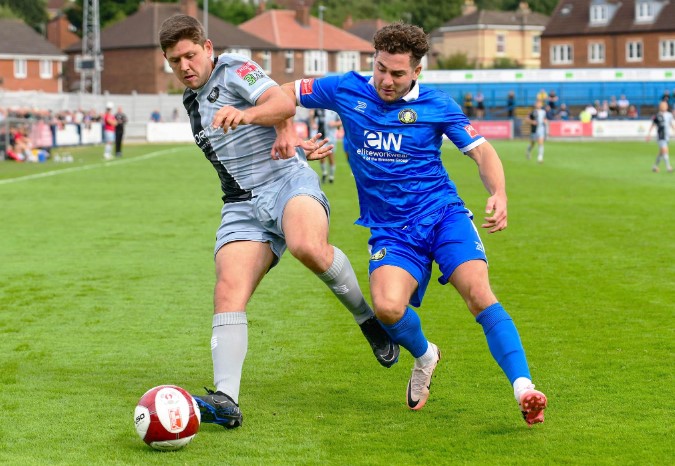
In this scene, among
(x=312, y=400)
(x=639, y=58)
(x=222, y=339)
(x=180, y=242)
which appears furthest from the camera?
(x=639, y=58)

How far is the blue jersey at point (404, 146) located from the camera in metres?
6.48

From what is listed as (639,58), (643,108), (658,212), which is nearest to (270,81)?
(658,212)

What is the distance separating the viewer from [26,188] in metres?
25.5

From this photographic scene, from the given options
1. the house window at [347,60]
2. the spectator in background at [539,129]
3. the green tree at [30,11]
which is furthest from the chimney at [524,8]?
the spectator in background at [539,129]

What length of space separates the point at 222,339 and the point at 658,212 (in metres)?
14.5

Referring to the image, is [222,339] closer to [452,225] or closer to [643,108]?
[452,225]

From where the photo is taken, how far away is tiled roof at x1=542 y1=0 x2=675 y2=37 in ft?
302

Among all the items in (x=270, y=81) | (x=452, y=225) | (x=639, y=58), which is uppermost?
(x=639, y=58)

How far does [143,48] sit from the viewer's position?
3765 inches

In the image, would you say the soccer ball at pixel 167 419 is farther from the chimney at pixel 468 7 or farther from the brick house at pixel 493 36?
the chimney at pixel 468 7

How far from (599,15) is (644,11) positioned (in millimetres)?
4337

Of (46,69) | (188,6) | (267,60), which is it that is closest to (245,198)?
(188,6)

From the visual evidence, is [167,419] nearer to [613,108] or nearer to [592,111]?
[592,111]

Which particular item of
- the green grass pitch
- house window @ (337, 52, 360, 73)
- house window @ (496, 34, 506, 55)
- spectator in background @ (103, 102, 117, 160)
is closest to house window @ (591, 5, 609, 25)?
house window @ (337, 52, 360, 73)
